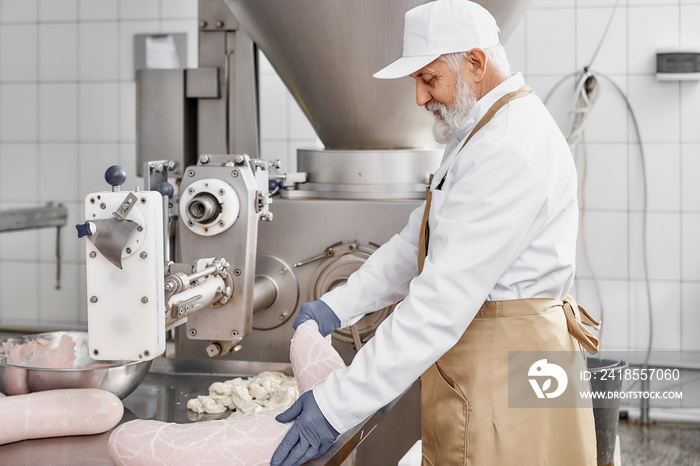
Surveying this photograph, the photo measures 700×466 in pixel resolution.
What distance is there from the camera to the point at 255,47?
7.54ft

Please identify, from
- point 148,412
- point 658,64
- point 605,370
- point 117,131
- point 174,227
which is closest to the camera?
point 148,412

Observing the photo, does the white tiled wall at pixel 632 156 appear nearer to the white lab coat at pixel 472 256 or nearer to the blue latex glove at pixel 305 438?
the white lab coat at pixel 472 256

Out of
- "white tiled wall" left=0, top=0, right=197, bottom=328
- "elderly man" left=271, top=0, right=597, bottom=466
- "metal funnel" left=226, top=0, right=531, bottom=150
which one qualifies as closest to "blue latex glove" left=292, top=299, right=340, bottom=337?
"elderly man" left=271, top=0, right=597, bottom=466

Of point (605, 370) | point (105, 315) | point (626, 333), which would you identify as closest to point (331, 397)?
point (105, 315)

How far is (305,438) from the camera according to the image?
1185 mm

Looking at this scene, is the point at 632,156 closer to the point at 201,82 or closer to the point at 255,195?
the point at 201,82

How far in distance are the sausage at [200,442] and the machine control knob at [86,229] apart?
0.33 m

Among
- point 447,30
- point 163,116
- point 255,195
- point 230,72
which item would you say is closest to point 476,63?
point 447,30

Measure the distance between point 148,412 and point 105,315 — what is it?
1.26 feet

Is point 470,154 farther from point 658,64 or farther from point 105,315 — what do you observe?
point 658,64

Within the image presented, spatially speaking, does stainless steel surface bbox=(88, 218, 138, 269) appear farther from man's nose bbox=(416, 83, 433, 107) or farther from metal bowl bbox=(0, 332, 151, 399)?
man's nose bbox=(416, 83, 433, 107)

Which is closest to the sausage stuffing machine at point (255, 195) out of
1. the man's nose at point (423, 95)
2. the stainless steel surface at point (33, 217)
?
the man's nose at point (423, 95)

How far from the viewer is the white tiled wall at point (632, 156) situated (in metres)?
3.47

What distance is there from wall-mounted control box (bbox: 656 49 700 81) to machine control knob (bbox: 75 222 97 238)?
3.01 meters
